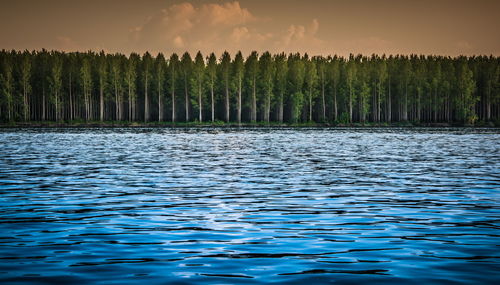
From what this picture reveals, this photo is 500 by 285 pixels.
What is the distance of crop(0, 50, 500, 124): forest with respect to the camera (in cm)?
14062

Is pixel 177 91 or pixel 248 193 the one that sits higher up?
pixel 177 91

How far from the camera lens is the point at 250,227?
550 inches

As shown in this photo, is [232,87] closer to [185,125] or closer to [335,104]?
[185,125]

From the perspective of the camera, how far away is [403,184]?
23078 mm

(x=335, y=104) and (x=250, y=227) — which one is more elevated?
(x=335, y=104)

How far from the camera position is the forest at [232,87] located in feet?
461

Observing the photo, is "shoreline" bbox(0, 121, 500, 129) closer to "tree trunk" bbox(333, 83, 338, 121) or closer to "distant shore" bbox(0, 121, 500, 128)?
"distant shore" bbox(0, 121, 500, 128)

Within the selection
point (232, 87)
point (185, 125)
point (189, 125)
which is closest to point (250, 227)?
point (185, 125)

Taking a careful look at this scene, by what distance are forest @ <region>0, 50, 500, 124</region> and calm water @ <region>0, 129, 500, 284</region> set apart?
114567 millimetres

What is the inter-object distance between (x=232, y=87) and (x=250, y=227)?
128952 millimetres

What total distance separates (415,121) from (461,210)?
13571 centimetres

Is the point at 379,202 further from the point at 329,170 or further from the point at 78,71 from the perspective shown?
the point at 78,71

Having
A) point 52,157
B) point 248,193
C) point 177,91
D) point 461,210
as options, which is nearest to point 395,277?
point 461,210

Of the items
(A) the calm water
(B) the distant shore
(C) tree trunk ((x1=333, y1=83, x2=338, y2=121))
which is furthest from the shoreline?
(A) the calm water
